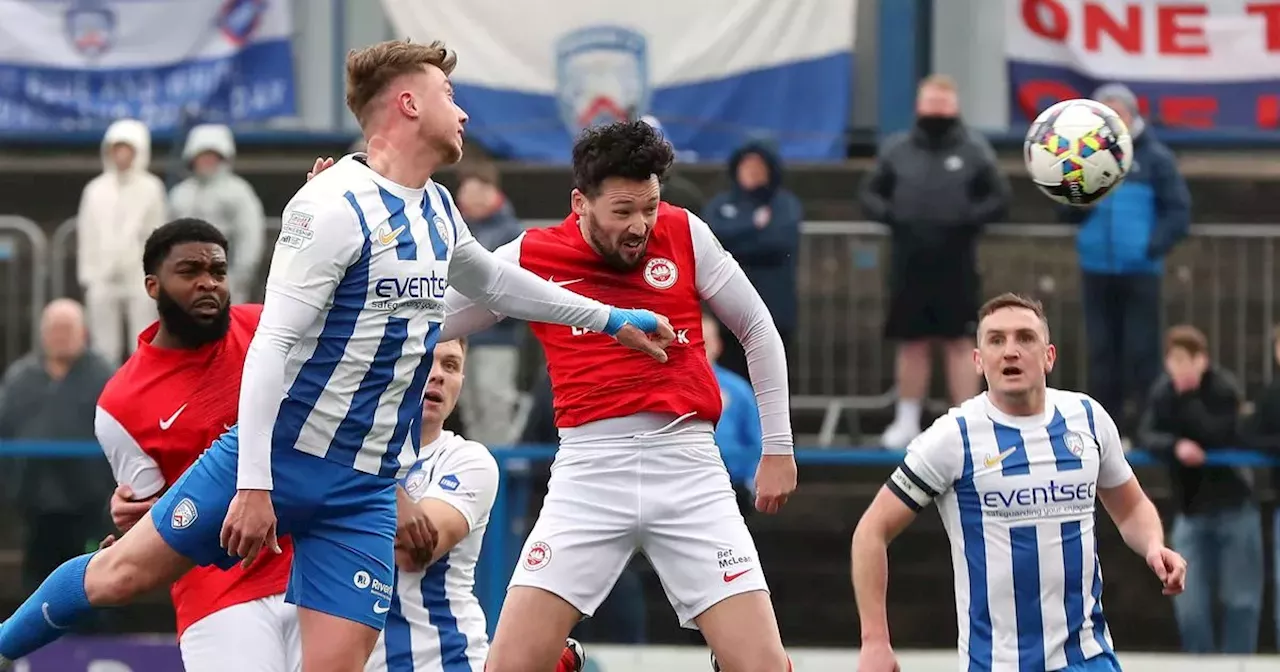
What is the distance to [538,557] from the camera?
22.0 ft

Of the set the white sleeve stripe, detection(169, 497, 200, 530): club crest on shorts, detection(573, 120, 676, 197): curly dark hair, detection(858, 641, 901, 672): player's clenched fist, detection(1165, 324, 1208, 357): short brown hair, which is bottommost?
detection(858, 641, 901, 672): player's clenched fist

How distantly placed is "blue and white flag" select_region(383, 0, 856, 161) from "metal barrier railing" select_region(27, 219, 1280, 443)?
4.62ft

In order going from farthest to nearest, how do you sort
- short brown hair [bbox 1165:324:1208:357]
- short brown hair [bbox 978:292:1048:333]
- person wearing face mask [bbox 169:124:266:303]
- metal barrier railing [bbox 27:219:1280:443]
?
metal barrier railing [bbox 27:219:1280:443] → person wearing face mask [bbox 169:124:266:303] → short brown hair [bbox 1165:324:1208:357] → short brown hair [bbox 978:292:1048:333]

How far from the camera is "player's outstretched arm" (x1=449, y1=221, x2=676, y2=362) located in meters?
6.29

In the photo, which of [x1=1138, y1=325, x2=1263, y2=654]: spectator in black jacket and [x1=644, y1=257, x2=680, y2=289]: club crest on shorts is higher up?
[x1=644, y1=257, x2=680, y2=289]: club crest on shorts

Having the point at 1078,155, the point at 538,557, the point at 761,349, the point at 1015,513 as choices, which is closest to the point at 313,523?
the point at 538,557

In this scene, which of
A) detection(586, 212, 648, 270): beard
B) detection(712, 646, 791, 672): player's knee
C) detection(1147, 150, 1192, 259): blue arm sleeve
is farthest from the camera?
detection(1147, 150, 1192, 259): blue arm sleeve

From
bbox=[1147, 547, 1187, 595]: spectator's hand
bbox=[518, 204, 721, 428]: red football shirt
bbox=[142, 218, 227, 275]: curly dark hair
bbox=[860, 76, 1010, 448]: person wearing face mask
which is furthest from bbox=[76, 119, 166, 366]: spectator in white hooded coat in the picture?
bbox=[1147, 547, 1187, 595]: spectator's hand

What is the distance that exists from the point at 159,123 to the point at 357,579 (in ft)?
31.8

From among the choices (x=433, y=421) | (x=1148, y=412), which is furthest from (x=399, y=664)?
(x=1148, y=412)

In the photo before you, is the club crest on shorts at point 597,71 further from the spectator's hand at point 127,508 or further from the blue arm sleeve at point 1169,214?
the spectator's hand at point 127,508

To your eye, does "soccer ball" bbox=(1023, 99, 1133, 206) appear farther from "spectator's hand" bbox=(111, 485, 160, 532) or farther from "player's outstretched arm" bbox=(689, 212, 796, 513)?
"spectator's hand" bbox=(111, 485, 160, 532)

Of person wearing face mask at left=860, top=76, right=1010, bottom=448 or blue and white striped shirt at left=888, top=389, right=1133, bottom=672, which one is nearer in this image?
blue and white striped shirt at left=888, top=389, right=1133, bottom=672

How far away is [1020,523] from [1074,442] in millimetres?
336
